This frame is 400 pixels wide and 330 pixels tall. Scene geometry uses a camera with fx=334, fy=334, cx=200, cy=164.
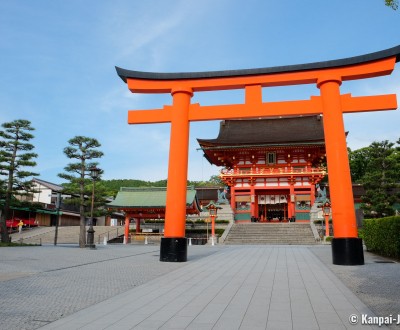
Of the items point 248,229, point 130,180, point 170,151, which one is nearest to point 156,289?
point 170,151

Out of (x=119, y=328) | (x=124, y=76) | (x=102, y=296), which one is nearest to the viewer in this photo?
(x=119, y=328)

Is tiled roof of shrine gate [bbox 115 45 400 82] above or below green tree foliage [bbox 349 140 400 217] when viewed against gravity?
above

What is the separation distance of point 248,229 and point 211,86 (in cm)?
1780

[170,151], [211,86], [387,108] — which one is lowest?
[170,151]

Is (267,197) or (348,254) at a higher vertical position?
(267,197)

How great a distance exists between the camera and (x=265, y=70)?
12.6 m

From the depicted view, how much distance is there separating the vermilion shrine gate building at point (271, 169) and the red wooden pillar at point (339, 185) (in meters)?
19.5

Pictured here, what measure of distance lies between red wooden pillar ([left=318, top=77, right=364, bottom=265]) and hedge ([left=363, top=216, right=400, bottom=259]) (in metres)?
2.31

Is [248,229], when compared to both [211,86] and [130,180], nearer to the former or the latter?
[211,86]

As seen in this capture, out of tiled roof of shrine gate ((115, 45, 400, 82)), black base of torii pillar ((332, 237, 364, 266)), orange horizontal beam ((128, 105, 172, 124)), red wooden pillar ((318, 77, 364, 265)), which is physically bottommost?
black base of torii pillar ((332, 237, 364, 266))

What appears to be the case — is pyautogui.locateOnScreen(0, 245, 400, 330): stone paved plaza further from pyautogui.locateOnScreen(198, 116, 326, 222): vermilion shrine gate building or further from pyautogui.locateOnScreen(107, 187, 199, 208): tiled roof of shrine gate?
pyautogui.locateOnScreen(198, 116, 326, 222): vermilion shrine gate building

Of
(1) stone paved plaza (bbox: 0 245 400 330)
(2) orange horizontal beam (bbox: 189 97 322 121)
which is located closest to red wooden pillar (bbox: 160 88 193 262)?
(2) orange horizontal beam (bbox: 189 97 322 121)

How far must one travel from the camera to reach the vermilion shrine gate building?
3177cm

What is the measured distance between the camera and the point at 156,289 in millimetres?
7121
